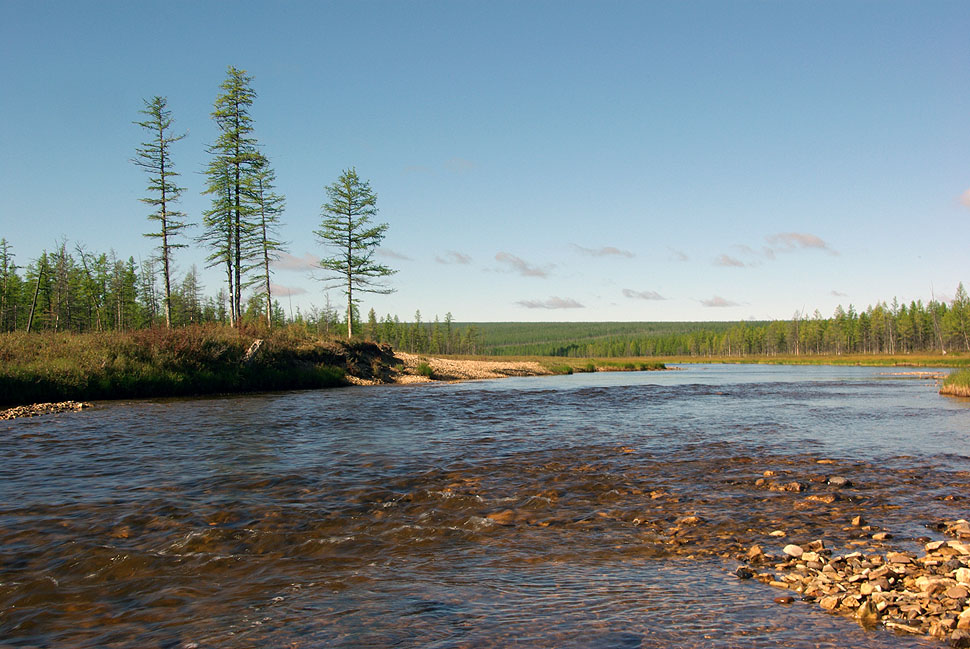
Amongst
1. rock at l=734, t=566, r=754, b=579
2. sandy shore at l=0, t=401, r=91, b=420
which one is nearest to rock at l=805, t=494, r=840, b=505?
rock at l=734, t=566, r=754, b=579

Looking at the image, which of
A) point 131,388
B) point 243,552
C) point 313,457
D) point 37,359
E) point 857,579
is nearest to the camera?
point 857,579

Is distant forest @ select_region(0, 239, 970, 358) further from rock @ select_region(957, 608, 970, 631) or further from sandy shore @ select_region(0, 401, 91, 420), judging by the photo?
rock @ select_region(957, 608, 970, 631)

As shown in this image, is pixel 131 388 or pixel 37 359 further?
pixel 131 388

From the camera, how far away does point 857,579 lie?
5.30 m

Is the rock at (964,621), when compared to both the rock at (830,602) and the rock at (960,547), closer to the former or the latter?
the rock at (830,602)

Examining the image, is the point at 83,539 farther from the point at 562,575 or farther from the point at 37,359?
the point at 37,359

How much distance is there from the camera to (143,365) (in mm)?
24859

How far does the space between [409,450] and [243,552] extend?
6.55 m

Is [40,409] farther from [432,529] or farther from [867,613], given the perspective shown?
[867,613]

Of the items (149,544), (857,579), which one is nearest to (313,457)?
(149,544)

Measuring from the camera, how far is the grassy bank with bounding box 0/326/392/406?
71.5 feet

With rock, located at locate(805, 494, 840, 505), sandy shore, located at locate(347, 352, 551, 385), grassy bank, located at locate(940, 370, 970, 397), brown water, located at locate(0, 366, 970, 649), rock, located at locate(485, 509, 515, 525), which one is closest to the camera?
brown water, located at locate(0, 366, 970, 649)

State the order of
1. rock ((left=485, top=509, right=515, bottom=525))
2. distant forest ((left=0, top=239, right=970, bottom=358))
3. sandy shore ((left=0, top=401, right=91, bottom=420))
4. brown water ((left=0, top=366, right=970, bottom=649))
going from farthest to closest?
distant forest ((left=0, top=239, right=970, bottom=358)) < sandy shore ((left=0, top=401, right=91, bottom=420)) < rock ((left=485, top=509, right=515, bottom=525)) < brown water ((left=0, top=366, right=970, bottom=649))

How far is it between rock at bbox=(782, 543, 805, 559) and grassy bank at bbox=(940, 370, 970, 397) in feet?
103
